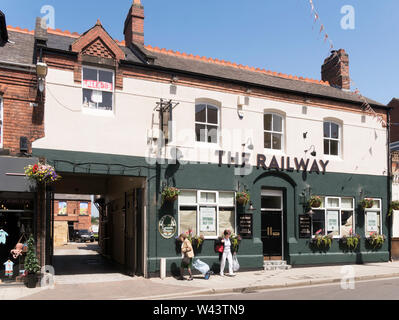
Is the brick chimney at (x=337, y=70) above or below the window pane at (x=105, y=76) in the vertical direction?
above

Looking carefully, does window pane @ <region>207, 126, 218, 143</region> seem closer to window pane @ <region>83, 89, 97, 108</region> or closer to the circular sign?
the circular sign

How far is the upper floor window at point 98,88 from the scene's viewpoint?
14.2 metres

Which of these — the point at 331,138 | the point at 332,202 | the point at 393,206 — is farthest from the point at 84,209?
the point at 393,206

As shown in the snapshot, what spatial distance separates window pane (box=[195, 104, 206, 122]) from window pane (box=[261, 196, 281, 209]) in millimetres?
4363

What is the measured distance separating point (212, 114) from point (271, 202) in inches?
180

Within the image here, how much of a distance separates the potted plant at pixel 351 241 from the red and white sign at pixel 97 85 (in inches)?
459

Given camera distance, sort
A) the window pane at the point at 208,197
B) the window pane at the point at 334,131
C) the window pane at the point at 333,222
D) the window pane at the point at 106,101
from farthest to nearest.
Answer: the window pane at the point at 334,131 → the window pane at the point at 333,222 → the window pane at the point at 208,197 → the window pane at the point at 106,101

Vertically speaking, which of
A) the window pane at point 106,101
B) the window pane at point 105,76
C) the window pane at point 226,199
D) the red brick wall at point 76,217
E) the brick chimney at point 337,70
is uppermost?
the brick chimney at point 337,70

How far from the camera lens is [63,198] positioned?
4481cm

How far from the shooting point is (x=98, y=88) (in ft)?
47.2

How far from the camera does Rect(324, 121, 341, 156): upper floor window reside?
1867cm

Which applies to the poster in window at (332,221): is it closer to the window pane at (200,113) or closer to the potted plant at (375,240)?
the potted plant at (375,240)

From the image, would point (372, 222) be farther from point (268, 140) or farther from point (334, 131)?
point (268, 140)

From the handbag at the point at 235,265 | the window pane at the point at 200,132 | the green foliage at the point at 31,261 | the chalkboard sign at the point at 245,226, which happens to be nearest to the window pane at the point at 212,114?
the window pane at the point at 200,132
